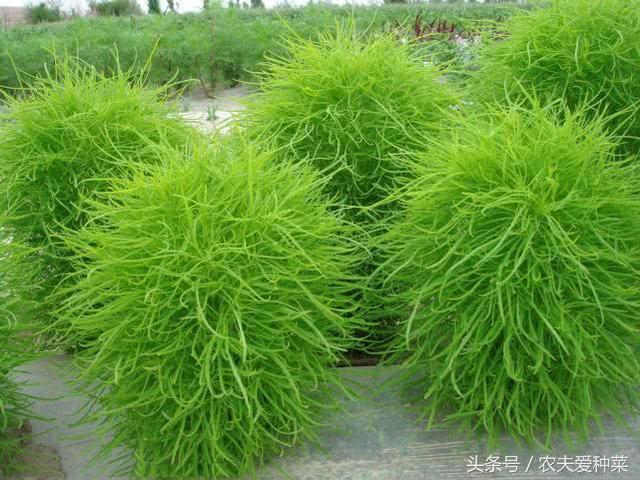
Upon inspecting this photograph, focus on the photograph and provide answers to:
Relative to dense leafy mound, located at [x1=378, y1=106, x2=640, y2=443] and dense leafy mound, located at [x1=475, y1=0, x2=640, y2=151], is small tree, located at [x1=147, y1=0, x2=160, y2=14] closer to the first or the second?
dense leafy mound, located at [x1=475, y1=0, x2=640, y2=151]

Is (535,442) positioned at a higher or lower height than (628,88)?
lower

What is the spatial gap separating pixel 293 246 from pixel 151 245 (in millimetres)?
267

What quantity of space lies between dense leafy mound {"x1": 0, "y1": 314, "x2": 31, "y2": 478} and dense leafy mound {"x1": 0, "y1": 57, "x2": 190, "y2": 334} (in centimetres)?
35

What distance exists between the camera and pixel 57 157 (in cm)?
190

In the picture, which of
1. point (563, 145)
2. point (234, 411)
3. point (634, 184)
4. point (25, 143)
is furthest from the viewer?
point (25, 143)

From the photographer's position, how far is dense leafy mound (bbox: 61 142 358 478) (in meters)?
1.34

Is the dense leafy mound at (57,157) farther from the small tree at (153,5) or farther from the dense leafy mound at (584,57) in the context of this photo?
the small tree at (153,5)

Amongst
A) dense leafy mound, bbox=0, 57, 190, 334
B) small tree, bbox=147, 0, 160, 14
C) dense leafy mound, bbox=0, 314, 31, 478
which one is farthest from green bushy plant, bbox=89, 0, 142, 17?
dense leafy mound, bbox=0, 314, 31, 478

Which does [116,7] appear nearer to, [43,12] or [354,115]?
[43,12]

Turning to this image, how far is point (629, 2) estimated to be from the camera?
1.98 m

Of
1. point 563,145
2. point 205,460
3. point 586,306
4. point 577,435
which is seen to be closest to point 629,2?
point 563,145

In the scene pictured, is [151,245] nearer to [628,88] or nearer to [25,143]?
[25,143]

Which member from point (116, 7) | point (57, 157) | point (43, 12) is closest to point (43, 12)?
point (43, 12)

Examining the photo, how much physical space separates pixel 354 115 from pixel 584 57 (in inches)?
23.8
